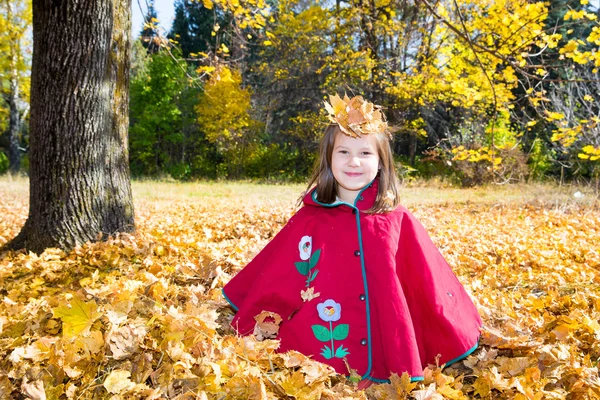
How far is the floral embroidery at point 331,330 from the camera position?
221 centimetres

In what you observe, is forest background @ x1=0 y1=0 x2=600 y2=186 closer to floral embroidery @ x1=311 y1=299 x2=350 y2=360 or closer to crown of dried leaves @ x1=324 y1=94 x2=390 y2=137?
crown of dried leaves @ x1=324 y1=94 x2=390 y2=137

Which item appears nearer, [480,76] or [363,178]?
[363,178]

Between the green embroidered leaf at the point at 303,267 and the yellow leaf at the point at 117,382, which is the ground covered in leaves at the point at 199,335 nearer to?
the yellow leaf at the point at 117,382

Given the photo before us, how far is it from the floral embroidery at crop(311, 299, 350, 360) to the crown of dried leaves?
2.80 ft

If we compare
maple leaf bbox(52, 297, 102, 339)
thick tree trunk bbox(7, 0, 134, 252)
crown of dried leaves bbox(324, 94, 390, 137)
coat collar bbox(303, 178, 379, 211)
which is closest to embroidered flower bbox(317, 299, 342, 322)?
coat collar bbox(303, 178, 379, 211)

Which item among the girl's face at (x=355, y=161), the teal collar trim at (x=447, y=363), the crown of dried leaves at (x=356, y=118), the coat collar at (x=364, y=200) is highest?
the crown of dried leaves at (x=356, y=118)

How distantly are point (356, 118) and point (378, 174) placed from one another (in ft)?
1.08

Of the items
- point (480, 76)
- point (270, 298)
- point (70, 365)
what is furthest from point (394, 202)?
point (480, 76)

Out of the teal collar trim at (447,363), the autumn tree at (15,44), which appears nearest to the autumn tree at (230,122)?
the autumn tree at (15,44)

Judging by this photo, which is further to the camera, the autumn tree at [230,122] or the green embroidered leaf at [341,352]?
the autumn tree at [230,122]

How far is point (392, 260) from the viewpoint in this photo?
2242 millimetres

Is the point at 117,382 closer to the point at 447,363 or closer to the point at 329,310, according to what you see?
the point at 329,310

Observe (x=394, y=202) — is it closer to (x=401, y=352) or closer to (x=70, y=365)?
(x=401, y=352)

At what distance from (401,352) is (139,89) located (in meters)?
21.9
